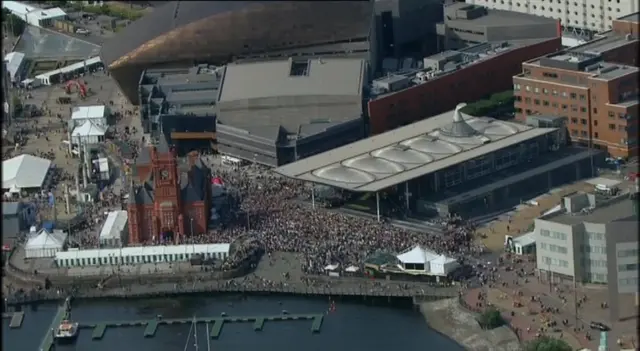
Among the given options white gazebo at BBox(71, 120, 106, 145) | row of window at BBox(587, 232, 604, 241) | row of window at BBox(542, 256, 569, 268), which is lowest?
row of window at BBox(542, 256, 569, 268)

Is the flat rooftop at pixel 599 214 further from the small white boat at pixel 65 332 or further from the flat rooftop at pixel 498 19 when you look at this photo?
the flat rooftop at pixel 498 19

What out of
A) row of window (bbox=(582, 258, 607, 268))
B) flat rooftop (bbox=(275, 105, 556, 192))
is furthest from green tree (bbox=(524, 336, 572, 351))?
flat rooftop (bbox=(275, 105, 556, 192))

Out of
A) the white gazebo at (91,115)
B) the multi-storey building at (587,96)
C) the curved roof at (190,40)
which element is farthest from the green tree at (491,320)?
the white gazebo at (91,115)

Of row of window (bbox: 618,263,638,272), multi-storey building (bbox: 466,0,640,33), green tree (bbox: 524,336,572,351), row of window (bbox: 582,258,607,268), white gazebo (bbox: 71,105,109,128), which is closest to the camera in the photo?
row of window (bbox: 618,263,638,272)

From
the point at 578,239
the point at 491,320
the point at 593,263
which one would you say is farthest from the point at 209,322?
the point at 593,263

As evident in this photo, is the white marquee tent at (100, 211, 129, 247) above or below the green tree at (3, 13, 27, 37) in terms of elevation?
below

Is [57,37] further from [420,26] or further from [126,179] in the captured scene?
[126,179]

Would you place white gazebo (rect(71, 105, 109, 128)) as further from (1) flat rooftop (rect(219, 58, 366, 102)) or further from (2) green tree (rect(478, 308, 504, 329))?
(2) green tree (rect(478, 308, 504, 329))
